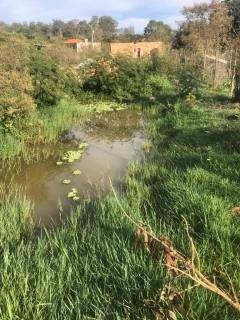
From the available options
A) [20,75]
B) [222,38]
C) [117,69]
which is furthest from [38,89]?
[222,38]

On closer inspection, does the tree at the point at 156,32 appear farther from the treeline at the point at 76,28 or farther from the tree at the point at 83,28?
the tree at the point at 83,28

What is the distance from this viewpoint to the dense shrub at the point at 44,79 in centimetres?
1088

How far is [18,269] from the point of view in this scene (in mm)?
3246

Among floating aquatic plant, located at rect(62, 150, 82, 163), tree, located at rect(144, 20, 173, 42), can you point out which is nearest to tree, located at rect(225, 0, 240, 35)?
floating aquatic plant, located at rect(62, 150, 82, 163)

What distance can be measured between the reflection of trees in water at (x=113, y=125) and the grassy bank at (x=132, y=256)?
4.67 m

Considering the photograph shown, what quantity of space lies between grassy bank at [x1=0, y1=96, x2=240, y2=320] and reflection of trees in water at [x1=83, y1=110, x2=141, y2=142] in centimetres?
467

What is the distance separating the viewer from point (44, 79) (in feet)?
36.4

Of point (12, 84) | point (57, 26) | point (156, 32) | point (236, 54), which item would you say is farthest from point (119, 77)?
point (57, 26)

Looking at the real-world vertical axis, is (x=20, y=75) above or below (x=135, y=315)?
above

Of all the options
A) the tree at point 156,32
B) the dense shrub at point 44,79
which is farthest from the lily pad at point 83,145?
the tree at point 156,32

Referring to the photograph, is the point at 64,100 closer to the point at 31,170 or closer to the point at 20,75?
the point at 20,75

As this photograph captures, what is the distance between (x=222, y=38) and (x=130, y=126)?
5877mm

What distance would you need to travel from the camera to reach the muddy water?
6137 mm

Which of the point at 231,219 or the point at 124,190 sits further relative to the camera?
the point at 124,190
